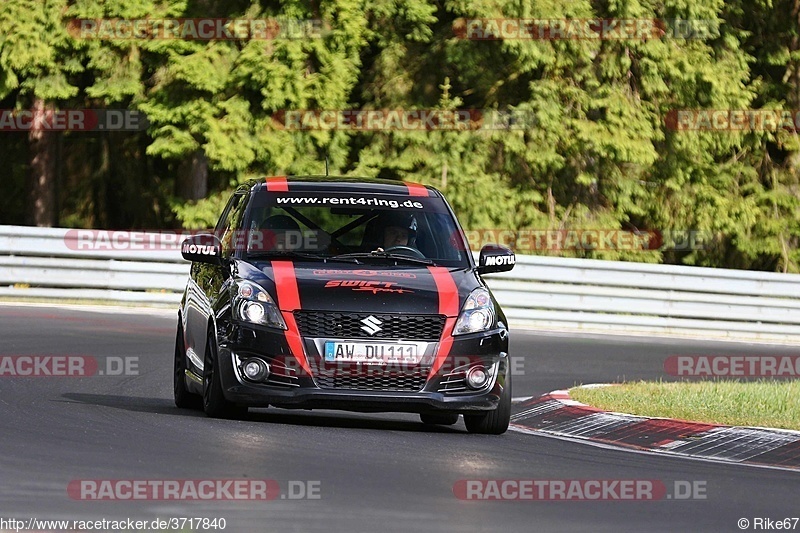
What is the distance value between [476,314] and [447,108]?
20.6 meters

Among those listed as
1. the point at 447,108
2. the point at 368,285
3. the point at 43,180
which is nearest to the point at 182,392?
the point at 368,285

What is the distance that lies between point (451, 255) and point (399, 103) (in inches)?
799

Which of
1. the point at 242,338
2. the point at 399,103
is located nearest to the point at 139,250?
the point at 399,103

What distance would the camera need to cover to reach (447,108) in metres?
31.3

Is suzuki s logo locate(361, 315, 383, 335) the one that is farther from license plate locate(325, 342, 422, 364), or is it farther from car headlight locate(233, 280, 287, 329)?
car headlight locate(233, 280, 287, 329)

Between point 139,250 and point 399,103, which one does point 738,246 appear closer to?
point 399,103

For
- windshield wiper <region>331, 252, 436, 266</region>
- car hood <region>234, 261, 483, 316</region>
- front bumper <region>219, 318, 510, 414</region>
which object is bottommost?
front bumper <region>219, 318, 510, 414</region>

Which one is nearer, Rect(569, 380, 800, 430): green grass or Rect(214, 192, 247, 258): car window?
Rect(214, 192, 247, 258): car window

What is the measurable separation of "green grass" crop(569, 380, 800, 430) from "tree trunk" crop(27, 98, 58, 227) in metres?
21.5

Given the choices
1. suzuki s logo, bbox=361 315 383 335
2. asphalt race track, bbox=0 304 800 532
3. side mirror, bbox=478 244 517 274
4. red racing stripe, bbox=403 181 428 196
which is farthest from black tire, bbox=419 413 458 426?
suzuki s logo, bbox=361 315 383 335

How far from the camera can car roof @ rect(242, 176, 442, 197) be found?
1221 centimetres

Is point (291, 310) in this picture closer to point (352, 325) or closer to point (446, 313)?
point (352, 325)

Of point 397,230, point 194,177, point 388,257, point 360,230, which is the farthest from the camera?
point 194,177

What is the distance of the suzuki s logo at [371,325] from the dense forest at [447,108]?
59.8ft
